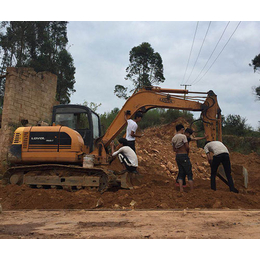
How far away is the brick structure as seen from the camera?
1105 centimetres

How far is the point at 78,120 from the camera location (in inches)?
328

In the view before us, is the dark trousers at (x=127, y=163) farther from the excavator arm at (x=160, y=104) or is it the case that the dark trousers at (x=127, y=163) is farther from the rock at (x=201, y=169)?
the rock at (x=201, y=169)

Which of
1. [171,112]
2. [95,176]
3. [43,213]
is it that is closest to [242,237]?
[43,213]

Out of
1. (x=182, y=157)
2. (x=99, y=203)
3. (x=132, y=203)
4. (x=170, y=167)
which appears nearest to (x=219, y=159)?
(x=182, y=157)

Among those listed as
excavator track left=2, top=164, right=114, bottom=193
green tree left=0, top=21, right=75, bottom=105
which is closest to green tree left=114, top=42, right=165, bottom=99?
green tree left=0, top=21, right=75, bottom=105

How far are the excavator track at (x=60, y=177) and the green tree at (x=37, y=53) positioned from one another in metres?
16.4

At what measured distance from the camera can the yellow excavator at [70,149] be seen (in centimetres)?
728

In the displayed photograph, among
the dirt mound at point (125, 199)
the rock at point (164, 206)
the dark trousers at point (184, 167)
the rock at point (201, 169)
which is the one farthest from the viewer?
the rock at point (201, 169)

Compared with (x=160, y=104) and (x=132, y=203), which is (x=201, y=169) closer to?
(x=160, y=104)

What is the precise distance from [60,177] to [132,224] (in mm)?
3968

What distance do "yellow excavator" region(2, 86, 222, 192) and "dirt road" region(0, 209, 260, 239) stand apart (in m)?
2.11

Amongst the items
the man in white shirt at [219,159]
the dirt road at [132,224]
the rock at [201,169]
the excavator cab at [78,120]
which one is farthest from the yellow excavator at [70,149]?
the rock at [201,169]

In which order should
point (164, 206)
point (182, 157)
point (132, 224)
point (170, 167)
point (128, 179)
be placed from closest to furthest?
1. point (132, 224)
2. point (164, 206)
3. point (182, 157)
4. point (128, 179)
5. point (170, 167)

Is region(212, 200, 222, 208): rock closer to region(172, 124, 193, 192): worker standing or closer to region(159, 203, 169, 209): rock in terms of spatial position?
region(159, 203, 169, 209): rock
